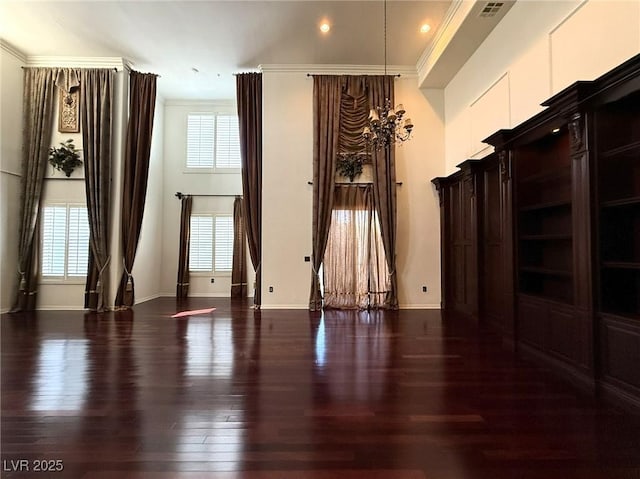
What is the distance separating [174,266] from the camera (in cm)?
973

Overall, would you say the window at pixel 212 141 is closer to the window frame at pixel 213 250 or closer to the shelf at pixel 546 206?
the window frame at pixel 213 250

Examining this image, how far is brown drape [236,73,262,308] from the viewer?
7.50 meters

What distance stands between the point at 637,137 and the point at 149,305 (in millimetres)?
8762

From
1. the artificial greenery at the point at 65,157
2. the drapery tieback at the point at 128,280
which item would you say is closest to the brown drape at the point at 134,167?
the drapery tieback at the point at 128,280

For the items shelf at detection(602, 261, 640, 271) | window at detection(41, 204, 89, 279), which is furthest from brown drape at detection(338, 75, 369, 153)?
window at detection(41, 204, 89, 279)

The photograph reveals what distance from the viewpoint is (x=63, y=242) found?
293 inches

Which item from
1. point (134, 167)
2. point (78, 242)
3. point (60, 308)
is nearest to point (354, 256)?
point (134, 167)

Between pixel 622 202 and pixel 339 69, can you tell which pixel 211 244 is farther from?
pixel 622 202

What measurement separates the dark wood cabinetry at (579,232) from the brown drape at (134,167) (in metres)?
6.89

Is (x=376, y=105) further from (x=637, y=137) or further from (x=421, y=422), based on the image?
(x=421, y=422)

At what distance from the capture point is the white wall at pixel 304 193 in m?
7.49

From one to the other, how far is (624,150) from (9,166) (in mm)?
9867

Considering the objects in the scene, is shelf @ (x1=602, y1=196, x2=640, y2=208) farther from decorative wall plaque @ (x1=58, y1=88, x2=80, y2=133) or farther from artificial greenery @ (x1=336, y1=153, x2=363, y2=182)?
decorative wall plaque @ (x1=58, y1=88, x2=80, y2=133)

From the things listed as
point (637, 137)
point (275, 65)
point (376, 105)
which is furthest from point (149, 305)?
point (637, 137)
